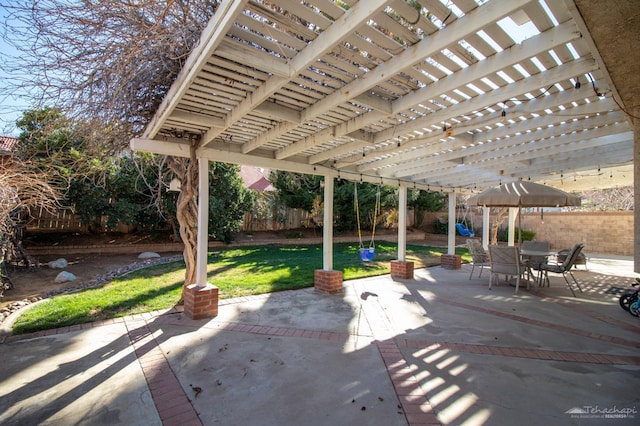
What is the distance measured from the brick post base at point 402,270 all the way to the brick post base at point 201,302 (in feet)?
15.3

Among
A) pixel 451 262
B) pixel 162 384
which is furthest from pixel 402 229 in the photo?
pixel 162 384

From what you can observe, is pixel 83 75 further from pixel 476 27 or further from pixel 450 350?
pixel 450 350

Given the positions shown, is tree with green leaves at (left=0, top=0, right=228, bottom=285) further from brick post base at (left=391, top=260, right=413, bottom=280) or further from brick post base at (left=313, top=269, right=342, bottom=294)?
brick post base at (left=391, top=260, right=413, bottom=280)

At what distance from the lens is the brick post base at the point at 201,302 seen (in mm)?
4645

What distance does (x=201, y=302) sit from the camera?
4.67 metres

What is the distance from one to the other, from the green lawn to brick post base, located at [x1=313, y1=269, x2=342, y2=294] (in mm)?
560

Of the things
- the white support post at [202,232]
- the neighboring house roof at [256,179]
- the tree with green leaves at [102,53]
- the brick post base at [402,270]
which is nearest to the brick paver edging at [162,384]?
the white support post at [202,232]

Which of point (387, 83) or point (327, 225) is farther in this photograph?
point (327, 225)

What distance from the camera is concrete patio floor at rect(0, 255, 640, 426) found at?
98.7 inches

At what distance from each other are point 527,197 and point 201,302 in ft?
21.0

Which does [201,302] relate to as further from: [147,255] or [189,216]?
[147,255]

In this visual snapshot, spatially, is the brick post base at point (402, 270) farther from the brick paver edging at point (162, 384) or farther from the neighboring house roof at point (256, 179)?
the neighboring house roof at point (256, 179)

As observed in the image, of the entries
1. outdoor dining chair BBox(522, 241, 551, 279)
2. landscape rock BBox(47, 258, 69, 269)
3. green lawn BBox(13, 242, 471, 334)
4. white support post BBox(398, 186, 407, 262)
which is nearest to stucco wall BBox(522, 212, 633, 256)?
outdoor dining chair BBox(522, 241, 551, 279)

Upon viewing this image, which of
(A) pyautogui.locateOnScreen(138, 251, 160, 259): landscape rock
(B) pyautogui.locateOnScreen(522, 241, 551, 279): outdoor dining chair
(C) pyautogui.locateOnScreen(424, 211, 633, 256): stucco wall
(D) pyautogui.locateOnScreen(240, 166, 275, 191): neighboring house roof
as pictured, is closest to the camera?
(B) pyautogui.locateOnScreen(522, 241, 551, 279): outdoor dining chair
